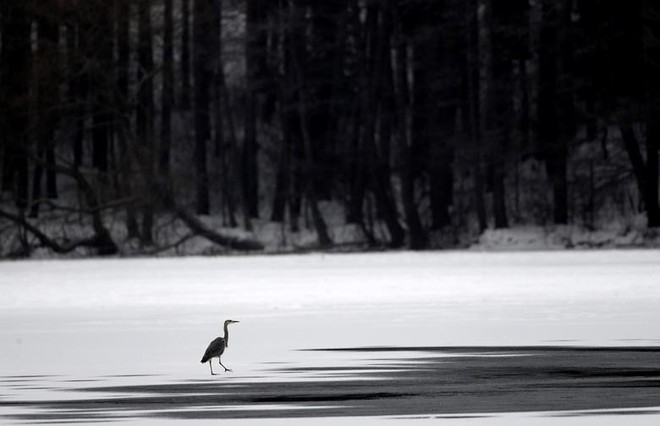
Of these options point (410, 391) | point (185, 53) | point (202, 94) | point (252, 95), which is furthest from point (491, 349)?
point (202, 94)

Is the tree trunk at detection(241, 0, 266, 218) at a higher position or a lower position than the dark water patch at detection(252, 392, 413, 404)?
higher

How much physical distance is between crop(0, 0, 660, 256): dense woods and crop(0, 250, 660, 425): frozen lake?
16.0m

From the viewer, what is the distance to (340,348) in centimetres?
1738

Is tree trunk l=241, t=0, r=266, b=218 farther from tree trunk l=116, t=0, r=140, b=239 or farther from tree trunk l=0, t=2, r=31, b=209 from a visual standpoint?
tree trunk l=0, t=2, r=31, b=209

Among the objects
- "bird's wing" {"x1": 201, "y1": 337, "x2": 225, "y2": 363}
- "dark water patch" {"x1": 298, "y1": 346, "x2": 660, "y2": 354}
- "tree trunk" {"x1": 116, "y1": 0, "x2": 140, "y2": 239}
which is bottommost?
"dark water patch" {"x1": 298, "y1": 346, "x2": 660, "y2": 354}

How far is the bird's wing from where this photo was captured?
14844 mm

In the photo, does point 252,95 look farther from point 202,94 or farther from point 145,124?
point 145,124

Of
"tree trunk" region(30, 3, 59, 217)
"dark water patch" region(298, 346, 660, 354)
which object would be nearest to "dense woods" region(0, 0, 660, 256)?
"tree trunk" region(30, 3, 59, 217)

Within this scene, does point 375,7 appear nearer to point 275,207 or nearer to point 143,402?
point 275,207

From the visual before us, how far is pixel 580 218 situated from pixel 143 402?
39.2 meters

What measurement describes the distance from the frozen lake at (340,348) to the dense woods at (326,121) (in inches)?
632

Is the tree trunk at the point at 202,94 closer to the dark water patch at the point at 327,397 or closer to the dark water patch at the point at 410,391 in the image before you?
the dark water patch at the point at 410,391

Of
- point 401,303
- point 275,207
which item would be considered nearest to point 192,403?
point 401,303

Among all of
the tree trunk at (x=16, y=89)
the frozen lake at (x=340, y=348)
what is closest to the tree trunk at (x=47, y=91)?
the tree trunk at (x=16, y=89)
